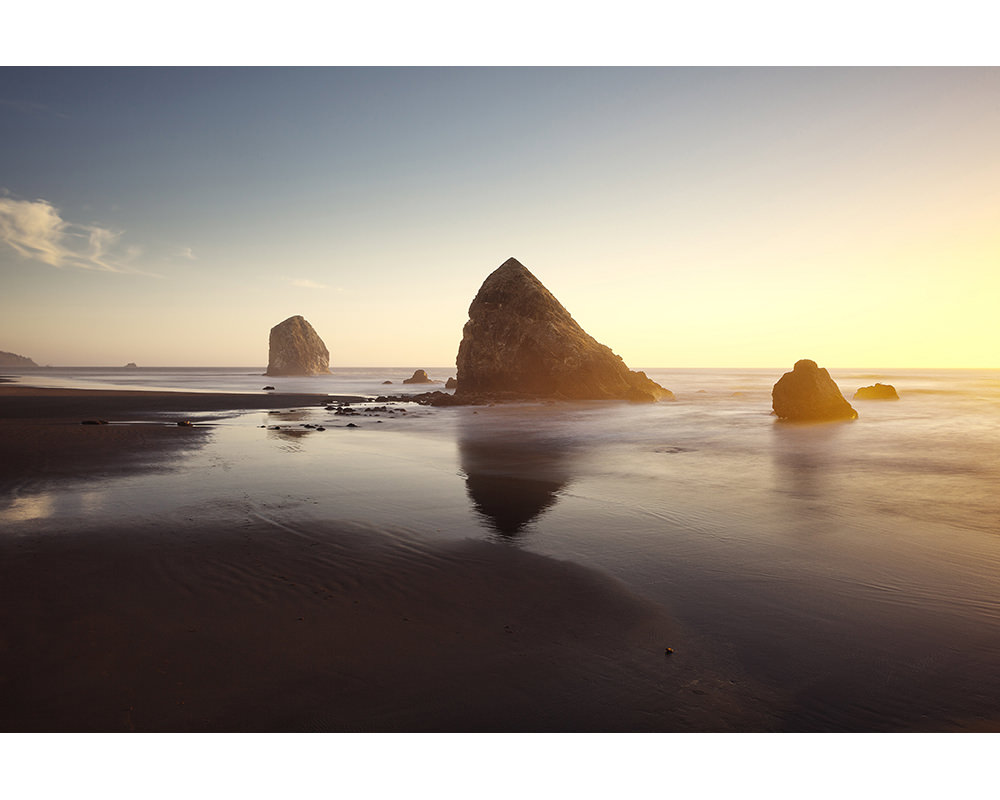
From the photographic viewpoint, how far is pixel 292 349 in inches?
6437

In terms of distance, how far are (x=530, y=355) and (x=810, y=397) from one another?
2753 centimetres

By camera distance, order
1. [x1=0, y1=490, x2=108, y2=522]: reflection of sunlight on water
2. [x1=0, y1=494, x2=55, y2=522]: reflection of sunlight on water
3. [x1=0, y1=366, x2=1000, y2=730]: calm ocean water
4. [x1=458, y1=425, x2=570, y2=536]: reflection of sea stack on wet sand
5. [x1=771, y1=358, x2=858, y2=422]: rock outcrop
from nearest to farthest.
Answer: [x1=0, y1=366, x2=1000, y2=730]: calm ocean water < [x1=0, y1=494, x2=55, y2=522]: reflection of sunlight on water < [x1=0, y1=490, x2=108, y2=522]: reflection of sunlight on water < [x1=458, y1=425, x2=570, y2=536]: reflection of sea stack on wet sand < [x1=771, y1=358, x2=858, y2=422]: rock outcrop

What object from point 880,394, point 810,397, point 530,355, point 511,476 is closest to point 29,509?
point 511,476

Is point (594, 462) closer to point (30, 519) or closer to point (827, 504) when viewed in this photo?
point (827, 504)

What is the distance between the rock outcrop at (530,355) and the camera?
52.8 metres

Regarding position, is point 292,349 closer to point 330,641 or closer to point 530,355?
point 530,355

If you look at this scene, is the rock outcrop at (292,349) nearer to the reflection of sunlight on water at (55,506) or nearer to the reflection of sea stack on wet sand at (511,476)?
the reflection of sea stack on wet sand at (511,476)

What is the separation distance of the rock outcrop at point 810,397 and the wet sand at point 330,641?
107ft

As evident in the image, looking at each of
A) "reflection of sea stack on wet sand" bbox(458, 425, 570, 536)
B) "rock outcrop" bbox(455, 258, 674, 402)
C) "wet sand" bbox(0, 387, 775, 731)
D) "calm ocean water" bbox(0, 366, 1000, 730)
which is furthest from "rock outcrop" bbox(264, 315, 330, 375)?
"wet sand" bbox(0, 387, 775, 731)

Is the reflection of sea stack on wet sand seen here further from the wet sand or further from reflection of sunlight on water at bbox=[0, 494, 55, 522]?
reflection of sunlight on water at bbox=[0, 494, 55, 522]

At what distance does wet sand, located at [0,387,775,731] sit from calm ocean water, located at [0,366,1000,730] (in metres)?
0.86

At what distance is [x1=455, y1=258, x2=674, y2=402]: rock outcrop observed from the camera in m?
52.8

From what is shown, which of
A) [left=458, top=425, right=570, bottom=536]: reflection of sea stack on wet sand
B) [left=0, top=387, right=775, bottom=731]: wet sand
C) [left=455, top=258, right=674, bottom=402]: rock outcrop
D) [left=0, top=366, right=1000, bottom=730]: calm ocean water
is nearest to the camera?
[left=0, top=387, right=775, bottom=731]: wet sand

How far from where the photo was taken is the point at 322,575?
280 inches
